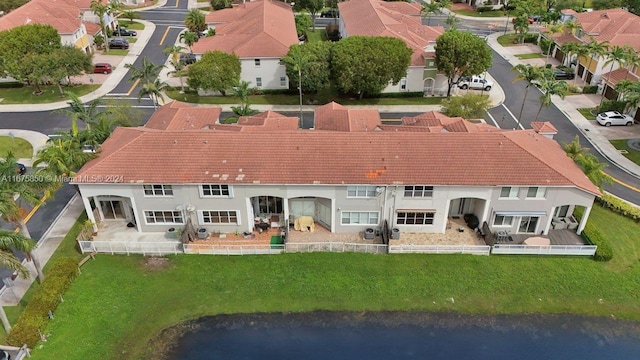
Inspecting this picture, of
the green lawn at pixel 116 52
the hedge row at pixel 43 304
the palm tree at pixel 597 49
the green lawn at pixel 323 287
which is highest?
the palm tree at pixel 597 49

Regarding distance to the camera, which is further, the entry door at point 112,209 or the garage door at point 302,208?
the entry door at point 112,209

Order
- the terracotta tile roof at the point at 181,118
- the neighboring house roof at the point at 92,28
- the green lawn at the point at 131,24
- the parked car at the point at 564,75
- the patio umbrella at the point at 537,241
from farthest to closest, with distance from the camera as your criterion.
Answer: the green lawn at the point at 131,24 < the neighboring house roof at the point at 92,28 < the parked car at the point at 564,75 < the terracotta tile roof at the point at 181,118 < the patio umbrella at the point at 537,241

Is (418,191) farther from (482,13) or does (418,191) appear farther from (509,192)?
(482,13)

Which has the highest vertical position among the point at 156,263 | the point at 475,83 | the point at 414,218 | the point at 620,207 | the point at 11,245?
the point at 11,245

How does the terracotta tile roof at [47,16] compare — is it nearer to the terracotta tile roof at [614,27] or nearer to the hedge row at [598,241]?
A: the hedge row at [598,241]

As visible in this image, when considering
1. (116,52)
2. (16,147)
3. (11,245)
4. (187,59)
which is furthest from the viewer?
(116,52)

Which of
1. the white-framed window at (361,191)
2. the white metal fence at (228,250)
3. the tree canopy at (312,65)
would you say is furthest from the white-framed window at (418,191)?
the tree canopy at (312,65)

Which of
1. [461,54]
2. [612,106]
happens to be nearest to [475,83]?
[461,54]

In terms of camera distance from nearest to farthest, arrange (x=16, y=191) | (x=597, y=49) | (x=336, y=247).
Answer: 1. (x=16, y=191)
2. (x=336, y=247)
3. (x=597, y=49)
